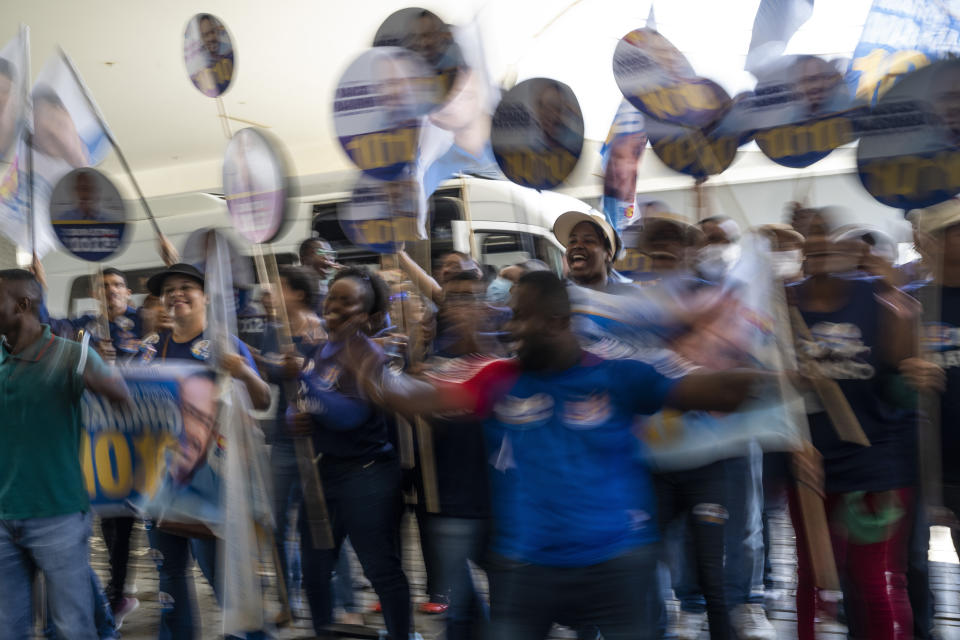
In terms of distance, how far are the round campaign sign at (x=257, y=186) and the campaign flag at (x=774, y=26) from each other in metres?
2.03

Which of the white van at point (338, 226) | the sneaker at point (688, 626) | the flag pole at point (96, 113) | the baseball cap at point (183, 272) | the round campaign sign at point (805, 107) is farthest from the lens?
the white van at point (338, 226)

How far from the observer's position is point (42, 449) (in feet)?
10.2

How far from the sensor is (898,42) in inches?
127

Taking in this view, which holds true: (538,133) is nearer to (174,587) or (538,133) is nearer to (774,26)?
(774,26)

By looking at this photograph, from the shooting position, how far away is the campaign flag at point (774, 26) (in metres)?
3.44

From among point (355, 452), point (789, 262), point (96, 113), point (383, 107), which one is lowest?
point (355, 452)

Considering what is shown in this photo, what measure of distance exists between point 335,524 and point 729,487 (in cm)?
162

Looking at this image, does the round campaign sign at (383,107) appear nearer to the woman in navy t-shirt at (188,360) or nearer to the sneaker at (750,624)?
the woman in navy t-shirt at (188,360)

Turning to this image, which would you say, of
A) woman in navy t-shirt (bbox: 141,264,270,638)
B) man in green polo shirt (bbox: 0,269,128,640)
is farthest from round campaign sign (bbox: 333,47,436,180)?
man in green polo shirt (bbox: 0,269,128,640)

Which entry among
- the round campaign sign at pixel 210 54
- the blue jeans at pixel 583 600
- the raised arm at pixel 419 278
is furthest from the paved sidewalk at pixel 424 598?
the round campaign sign at pixel 210 54

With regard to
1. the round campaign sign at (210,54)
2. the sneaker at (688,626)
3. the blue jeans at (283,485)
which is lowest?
the sneaker at (688,626)

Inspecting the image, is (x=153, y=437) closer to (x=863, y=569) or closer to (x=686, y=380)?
(x=686, y=380)

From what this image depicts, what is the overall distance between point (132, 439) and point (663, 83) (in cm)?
266

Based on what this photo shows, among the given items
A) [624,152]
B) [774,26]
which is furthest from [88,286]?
[774,26]
